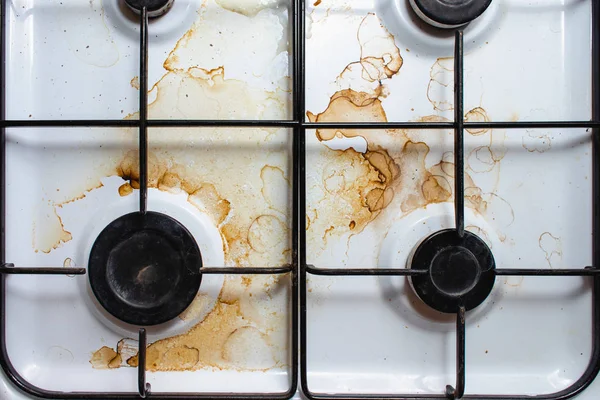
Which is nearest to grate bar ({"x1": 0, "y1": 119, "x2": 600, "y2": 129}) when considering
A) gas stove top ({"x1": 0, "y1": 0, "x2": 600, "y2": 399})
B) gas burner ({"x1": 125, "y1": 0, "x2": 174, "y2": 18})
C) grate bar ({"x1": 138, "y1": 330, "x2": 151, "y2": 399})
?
gas stove top ({"x1": 0, "y1": 0, "x2": 600, "y2": 399})

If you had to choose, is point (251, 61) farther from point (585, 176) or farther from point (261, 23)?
point (585, 176)

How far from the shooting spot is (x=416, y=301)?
55 centimetres

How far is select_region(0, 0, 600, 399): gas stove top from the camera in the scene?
1.80 feet

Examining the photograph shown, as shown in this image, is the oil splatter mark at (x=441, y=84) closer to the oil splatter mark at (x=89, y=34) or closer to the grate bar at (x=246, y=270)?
the grate bar at (x=246, y=270)

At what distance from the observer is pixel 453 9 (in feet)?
1.72

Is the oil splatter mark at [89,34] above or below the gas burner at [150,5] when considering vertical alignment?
below

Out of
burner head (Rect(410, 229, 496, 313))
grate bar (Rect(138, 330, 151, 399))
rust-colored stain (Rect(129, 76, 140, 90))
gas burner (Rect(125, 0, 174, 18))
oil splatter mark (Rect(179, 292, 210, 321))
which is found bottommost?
grate bar (Rect(138, 330, 151, 399))

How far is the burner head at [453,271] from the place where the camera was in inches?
20.4

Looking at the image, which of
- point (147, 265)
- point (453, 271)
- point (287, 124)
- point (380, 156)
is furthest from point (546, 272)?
point (147, 265)

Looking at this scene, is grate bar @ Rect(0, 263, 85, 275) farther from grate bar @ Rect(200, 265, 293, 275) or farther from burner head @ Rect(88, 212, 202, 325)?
grate bar @ Rect(200, 265, 293, 275)

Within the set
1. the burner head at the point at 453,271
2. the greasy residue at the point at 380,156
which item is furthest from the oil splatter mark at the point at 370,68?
the burner head at the point at 453,271

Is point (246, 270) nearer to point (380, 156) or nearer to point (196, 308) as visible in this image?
point (196, 308)

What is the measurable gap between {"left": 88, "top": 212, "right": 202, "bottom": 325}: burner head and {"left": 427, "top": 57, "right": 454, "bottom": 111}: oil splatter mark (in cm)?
34

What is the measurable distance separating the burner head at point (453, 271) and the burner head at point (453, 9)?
10.0 inches
